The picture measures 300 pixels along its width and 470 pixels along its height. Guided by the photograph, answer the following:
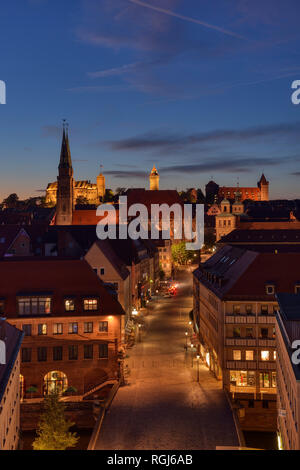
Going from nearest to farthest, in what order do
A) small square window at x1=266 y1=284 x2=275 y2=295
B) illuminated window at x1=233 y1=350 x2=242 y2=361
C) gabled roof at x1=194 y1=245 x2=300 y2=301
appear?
illuminated window at x1=233 y1=350 x2=242 y2=361 < small square window at x1=266 y1=284 x2=275 y2=295 < gabled roof at x1=194 y1=245 x2=300 y2=301

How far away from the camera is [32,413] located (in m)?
52.2

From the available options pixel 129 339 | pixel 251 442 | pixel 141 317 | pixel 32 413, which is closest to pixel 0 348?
pixel 32 413

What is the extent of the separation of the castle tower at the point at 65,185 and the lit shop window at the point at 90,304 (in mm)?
135416

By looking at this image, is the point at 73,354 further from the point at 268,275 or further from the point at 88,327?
the point at 268,275

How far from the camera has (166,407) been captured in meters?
45.6

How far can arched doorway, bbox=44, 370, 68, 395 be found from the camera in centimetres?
5372

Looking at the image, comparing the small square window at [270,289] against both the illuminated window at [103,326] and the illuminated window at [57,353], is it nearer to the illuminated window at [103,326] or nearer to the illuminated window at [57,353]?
the illuminated window at [103,326]

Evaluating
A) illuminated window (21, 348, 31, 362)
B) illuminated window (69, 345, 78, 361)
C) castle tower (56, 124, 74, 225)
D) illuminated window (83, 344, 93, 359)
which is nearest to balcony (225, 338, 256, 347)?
illuminated window (83, 344, 93, 359)

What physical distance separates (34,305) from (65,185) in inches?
5419

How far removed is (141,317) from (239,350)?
34328 mm

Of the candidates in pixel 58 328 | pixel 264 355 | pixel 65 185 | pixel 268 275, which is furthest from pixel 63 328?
pixel 65 185

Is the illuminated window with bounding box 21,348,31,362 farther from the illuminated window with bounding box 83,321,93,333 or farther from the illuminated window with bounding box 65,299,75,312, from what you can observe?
the illuminated window with bounding box 83,321,93,333

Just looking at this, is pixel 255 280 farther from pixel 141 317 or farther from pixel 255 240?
pixel 255 240

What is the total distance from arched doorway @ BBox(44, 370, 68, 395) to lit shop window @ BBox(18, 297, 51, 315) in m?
6.19
